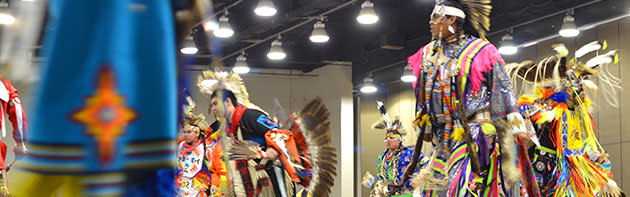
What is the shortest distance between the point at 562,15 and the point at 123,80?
10576 millimetres

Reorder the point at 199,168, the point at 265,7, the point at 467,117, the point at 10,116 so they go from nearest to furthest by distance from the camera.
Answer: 1. the point at 467,117
2. the point at 10,116
3. the point at 199,168
4. the point at 265,7

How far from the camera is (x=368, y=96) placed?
17453 millimetres

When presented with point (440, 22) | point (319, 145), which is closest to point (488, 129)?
point (440, 22)

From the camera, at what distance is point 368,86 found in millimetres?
16797

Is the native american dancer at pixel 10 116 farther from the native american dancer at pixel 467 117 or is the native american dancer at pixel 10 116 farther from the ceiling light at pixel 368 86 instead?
the ceiling light at pixel 368 86

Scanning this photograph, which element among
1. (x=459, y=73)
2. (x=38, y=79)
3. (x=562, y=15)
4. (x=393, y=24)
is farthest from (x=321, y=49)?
(x=38, y=79)

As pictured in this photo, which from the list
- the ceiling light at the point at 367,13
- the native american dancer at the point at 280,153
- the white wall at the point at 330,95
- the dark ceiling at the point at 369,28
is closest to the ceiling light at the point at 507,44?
the dark ceiling at the point at 369,28

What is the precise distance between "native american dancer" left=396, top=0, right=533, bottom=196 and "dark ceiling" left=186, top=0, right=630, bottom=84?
255 inches

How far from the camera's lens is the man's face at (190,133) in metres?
8.76

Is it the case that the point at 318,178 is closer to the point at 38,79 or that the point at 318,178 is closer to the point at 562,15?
the point at 38,79

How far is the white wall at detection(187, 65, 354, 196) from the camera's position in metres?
16.6

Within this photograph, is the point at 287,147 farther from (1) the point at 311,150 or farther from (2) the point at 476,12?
(2) the point at 476,12

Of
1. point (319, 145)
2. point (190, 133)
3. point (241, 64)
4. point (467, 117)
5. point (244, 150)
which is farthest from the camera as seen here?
point (241, 64)

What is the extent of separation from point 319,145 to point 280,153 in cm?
27
